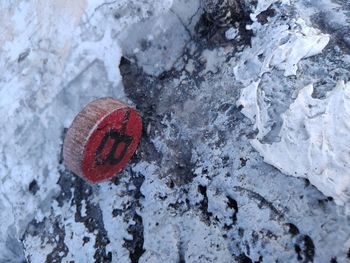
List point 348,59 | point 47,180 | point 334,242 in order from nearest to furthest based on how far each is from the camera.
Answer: point 334,242
point 348,59
point 47,180

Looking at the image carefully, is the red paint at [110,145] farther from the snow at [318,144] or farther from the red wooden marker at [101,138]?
the snow at [318,144]

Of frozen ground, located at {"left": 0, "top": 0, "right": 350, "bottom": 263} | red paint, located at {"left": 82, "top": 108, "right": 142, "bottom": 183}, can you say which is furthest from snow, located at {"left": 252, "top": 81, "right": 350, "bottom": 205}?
red paint, located at {"left": 82, "top": 108, "right": 142, "bottom": 183}

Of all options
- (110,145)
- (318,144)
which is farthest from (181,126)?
(318,144)

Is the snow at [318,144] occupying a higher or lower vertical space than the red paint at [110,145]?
lower

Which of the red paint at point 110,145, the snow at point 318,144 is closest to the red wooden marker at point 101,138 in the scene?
the red paint at point 110,145

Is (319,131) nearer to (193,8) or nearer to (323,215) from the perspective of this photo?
(323,215)

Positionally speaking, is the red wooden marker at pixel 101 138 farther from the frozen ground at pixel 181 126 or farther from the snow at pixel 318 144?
the snow at pixel 318 144

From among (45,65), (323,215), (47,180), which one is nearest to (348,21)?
(323,215)

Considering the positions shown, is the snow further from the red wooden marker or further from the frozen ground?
the red wooden marker

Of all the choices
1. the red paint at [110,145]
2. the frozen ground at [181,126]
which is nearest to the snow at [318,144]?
the frozen ground at [181,126]
